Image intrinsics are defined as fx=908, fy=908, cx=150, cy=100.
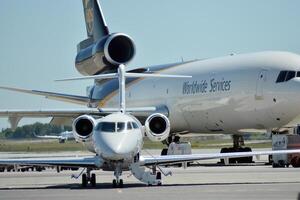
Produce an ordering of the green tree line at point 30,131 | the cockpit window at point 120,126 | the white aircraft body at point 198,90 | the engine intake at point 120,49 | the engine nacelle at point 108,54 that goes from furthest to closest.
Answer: the green tree line at point 30,131
the engine intake at point 120,49
the engine nacelle at point 108,54
the white aircraft body at point 198,90
the cockpit window at point 120,126

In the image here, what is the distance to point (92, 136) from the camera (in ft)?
76.5

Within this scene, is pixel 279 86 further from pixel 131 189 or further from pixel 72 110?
pixel 131 189

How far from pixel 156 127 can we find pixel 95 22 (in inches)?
831

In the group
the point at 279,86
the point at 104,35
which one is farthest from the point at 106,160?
the point at 104,35

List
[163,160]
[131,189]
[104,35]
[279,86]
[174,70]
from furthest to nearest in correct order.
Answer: [104,35] < [174,70] < [279,86] < [163,160] < [131,189]

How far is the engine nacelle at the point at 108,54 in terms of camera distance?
40.7 m

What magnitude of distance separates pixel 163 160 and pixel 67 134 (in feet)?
289

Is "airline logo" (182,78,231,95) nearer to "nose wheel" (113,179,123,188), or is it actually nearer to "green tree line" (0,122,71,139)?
"nose wheel" (113,179,123,188)

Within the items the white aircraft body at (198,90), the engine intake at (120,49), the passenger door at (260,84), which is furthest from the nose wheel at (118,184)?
the engine intake at (120,49)

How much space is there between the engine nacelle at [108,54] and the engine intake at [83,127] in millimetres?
16312

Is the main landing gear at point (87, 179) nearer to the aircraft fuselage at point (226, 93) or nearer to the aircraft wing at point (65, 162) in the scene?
the aircraft wing at point (65, 162)

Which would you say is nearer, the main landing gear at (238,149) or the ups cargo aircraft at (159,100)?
the ups cargo aircraft at (159,100)

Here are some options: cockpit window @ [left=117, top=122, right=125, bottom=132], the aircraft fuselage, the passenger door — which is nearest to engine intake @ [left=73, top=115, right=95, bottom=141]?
cockpit window @ [left=117, top=122, right=125, bottom=132]

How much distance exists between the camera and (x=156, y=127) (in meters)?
24.7
